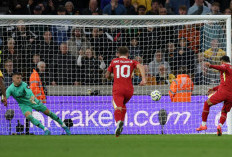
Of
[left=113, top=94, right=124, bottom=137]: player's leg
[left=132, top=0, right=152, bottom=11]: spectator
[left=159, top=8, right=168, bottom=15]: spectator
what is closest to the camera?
[left=113, top=94, right=124, bottom=137]: player's leg

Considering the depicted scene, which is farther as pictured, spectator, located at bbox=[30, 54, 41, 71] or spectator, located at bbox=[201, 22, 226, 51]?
spectator, located at bbox=[30, 54, 41, 71]

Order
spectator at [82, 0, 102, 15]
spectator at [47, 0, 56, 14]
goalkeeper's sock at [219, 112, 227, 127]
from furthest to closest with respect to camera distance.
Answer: spectator at [47, 0, 56, 14] → spectator at [82, 0, 102, 15] → goalkeeper's sock at [219, 112, 227, 127]

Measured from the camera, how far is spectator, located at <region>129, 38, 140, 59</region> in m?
16.3

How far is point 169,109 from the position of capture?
1556 centimetres

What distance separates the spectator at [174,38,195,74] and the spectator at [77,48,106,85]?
212 centimetres

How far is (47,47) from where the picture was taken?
641 inches

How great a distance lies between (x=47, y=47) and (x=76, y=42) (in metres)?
0.85

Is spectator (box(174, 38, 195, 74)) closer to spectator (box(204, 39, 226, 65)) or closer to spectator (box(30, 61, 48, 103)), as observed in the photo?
spectator (box(204, 39, 226, 65))

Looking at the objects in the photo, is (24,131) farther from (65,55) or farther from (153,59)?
(153,59)

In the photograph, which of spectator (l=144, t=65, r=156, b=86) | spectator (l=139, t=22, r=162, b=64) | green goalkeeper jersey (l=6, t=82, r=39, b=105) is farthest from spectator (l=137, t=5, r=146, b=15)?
green goalkeeper jersey (l=6, t=82, r=39, b=105)

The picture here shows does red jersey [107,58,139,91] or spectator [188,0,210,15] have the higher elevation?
spectator [188,0,210,15]

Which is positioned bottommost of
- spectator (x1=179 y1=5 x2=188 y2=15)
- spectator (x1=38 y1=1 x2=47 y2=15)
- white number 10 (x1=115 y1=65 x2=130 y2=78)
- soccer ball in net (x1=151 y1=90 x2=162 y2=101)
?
soccer ball in net (x1=151 y1=90 x2=162 y2=101)

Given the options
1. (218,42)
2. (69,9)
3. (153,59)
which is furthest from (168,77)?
(69,9)

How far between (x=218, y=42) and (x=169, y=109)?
2.27 metres
